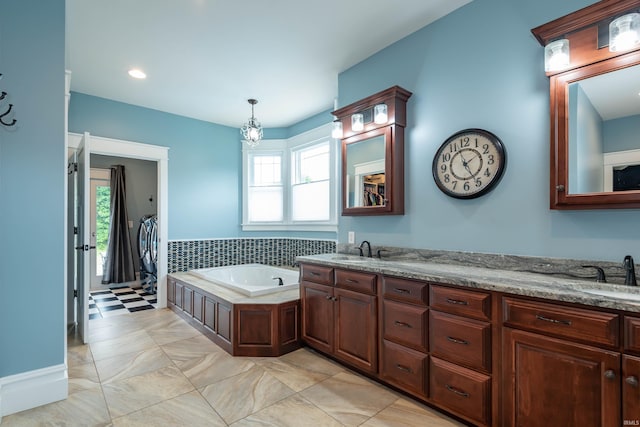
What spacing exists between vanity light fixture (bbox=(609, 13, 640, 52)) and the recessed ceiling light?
3.90 m

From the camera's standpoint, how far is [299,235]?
4.76m

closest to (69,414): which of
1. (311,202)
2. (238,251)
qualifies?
(238,251)

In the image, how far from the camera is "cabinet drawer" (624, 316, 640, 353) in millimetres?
1281

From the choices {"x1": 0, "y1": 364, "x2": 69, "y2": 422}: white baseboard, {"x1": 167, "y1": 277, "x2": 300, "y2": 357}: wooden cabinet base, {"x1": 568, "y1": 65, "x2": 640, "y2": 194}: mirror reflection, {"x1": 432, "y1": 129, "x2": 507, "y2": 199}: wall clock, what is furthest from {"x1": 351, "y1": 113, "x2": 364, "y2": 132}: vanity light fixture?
{"x1": 0, "y1": 364, "x2": 69, "y2": 422}: white baseboard

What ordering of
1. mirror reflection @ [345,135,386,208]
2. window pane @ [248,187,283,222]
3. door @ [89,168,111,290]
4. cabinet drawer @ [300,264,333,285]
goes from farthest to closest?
door @ [89,168,111,290] → window pane @ [248,187,283,222] → mirror reflection @ [345,135,386,208] → cabinet drawer @ [300,264,333,285]

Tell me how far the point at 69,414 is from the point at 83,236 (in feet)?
5.71

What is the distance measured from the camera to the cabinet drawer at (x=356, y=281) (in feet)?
7.66

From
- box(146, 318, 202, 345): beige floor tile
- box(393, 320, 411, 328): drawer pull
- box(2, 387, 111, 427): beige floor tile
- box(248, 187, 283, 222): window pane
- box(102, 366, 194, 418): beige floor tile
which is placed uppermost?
box(248, 187, 283, 222): window pane

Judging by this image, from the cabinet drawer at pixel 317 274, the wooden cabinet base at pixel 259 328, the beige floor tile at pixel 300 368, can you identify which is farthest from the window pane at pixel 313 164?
the beige floor tile at pixel 300 368

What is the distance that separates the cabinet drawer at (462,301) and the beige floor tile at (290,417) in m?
0.97

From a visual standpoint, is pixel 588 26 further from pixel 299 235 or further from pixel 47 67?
pixel 299 235

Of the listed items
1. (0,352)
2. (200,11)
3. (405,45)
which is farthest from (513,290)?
(0,352)

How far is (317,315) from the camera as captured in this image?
2820mm

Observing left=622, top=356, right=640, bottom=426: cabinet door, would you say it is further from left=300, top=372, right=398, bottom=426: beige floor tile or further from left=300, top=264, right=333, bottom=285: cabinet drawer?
left=300, top=264, right=333, bottom=285: cabinet drawer
